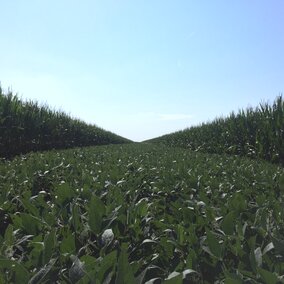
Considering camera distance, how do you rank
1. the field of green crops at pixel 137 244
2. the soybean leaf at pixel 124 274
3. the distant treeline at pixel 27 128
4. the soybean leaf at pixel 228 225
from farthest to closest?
the distant treeline at pixel 27 128 < the soybean leaf at pixel 228 225 < the field of green crops at pixel 137 244 < the soybean leaf at pixel 124 274

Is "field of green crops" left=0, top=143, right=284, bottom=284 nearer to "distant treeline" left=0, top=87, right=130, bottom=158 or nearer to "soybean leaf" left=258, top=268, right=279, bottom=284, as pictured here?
"soybean leaf" left=258, top=268, right=279, bottom=284

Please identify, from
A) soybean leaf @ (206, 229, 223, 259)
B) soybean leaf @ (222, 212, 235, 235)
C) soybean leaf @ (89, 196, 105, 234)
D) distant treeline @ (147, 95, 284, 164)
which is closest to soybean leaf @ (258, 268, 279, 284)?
soybean leaf @ (206, 229, 223, 259)

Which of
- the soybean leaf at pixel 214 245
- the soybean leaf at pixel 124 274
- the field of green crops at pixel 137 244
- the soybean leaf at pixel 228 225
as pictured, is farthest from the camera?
the soybean leaf at pixel 228 225

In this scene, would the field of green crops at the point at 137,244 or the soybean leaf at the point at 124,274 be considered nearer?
the soybean leaf at the point at 124,274

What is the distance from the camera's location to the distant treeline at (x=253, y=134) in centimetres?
1096

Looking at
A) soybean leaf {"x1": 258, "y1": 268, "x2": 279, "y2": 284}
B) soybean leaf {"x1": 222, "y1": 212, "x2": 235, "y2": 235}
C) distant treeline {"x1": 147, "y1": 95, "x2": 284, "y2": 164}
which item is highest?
distant treeline {"x1": 147, "y1": 95, "x2": 284, "y2": 164}

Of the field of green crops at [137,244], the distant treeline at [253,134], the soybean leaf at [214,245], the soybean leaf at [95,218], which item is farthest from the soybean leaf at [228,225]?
the distant treeline at [253,134]

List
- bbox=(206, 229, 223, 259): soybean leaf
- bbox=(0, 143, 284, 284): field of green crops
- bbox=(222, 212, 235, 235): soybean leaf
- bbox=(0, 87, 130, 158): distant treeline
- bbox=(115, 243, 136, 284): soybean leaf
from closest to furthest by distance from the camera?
bbox=(115, 243, 136, 284): soybean leaf → bbox=(0, 143, 284, 284): field of green crops → bbox=(206, 229, 223, 259): soybean leaf → bbox=(222, 212, 235, 235): soybean leaf → bbox=(0, 87, 130, 158): distant treeline

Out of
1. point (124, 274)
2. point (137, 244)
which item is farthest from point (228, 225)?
point (124, 274)

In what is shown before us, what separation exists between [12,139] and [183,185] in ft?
29.2

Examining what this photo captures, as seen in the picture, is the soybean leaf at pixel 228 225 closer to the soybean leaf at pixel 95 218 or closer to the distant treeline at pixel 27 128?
the soybean leaf at pixel 95 218

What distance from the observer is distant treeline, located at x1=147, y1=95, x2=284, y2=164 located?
11.0 metres

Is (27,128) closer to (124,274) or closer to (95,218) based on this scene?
(95,218)

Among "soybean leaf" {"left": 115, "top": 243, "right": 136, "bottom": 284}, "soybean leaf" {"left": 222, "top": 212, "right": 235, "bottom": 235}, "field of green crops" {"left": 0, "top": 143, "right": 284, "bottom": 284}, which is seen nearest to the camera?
"soybean leaf" {"left": 115, "top": 243, "right": 136, "bottom": 284}
